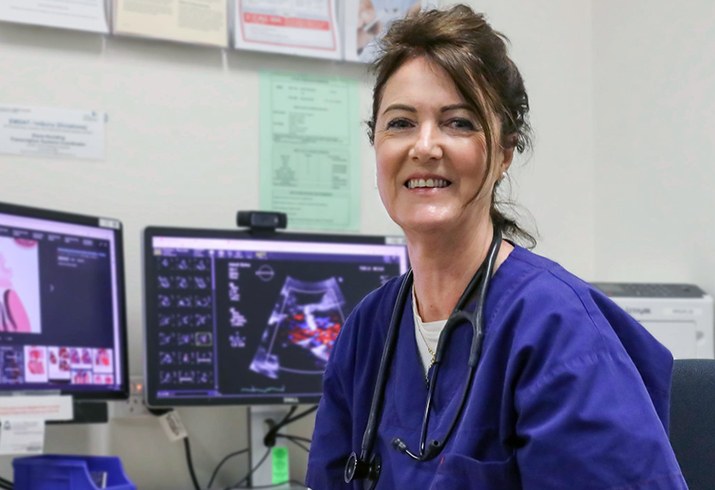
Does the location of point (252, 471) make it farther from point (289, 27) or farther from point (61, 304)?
point (289, 27)

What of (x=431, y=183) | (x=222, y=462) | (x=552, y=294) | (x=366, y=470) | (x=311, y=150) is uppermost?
(x=311, y=150)

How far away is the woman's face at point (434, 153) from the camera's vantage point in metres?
1.01

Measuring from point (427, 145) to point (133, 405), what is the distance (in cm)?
102

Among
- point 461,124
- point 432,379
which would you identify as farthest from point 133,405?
point 461,124

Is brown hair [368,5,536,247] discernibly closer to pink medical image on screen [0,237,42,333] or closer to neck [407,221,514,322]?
neck [407,221,514,322]

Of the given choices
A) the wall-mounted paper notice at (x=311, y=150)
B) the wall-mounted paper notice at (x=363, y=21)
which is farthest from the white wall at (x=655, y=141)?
the wall-mounted paper notice at (x=311, y=150)

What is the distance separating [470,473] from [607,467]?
0.15m

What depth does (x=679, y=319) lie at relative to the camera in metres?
1.83

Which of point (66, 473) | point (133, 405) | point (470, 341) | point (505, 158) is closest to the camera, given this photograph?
point (470, 341)

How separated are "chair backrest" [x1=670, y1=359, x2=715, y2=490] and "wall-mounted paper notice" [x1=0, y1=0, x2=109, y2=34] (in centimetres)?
135

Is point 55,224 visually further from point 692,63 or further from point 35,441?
point 692,63

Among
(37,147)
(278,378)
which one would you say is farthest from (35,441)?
(37,147)

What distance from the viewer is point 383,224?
81.0 inches

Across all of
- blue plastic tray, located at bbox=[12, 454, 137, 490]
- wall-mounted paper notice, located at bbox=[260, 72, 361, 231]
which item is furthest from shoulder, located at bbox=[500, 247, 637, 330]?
wall-mounted paper notice, located at bbox=[260, 72, 361, 231]
